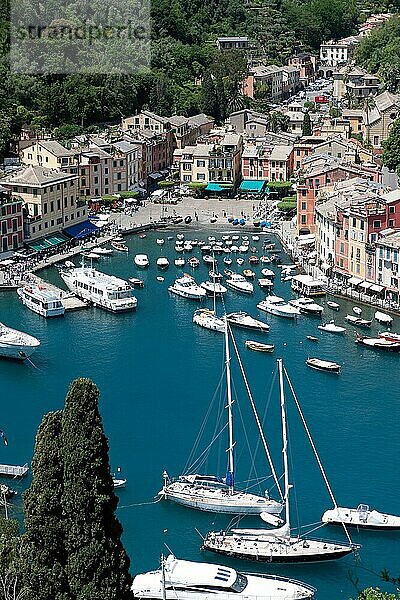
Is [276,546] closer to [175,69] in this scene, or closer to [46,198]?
[46,198]

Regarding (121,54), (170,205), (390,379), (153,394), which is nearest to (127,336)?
(153,394)

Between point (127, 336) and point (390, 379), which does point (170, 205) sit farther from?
point (390, 379)

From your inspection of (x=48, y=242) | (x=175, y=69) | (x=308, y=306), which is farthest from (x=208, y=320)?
(x=175, y=69)

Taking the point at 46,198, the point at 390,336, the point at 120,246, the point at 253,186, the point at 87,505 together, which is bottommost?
the point at 390,336

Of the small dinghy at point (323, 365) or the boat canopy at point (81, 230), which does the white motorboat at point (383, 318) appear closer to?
the small dinghy at point (323, 365)

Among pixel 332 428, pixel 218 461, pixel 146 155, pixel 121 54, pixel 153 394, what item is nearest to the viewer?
pixel 218 461

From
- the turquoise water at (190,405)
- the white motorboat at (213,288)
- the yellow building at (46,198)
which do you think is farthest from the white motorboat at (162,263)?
the yellow building at (46,198)
